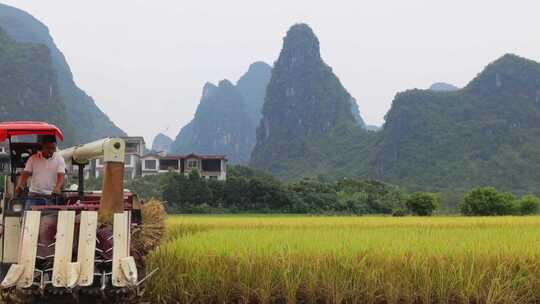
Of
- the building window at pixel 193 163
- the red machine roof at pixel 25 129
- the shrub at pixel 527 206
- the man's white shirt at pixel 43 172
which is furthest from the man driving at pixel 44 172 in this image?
the building window at pixel 193 163

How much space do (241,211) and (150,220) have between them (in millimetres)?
44315

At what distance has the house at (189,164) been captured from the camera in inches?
2854

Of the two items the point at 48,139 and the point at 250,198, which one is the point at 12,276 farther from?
the point at 250,198

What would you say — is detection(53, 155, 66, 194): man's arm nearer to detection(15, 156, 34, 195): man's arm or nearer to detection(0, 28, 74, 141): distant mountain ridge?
detection(15, 156, 34, 195): man's arm

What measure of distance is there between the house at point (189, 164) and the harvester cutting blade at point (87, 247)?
65500mm

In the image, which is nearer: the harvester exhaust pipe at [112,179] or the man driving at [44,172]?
the harvester exhaust pipe at [112,179]

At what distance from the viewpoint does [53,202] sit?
289 inches

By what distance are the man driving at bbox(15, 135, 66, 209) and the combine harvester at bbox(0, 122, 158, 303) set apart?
0.92 metres

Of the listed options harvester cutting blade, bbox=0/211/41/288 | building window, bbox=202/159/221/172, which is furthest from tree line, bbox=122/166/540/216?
harvester cutting blade, bbox=0/211/41/288

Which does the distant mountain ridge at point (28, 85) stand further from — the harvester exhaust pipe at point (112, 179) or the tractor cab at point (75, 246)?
the harvester exhaust pipe at point (112, 179)

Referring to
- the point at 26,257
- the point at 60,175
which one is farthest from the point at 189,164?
the point at 26,257

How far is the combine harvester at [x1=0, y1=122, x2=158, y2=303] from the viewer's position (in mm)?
5492

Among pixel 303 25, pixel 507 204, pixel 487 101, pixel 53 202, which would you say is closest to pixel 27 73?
pixel 303 25

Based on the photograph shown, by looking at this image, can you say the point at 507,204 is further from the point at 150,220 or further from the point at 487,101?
the point at 487,101
